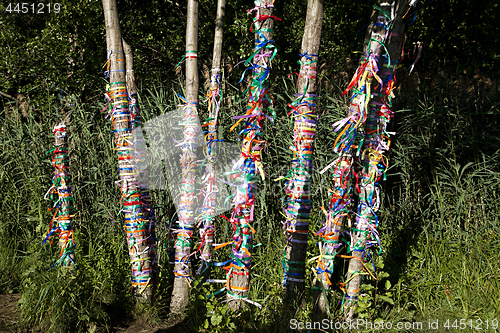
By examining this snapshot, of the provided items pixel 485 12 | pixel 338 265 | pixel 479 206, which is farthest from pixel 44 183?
pixel 485 12

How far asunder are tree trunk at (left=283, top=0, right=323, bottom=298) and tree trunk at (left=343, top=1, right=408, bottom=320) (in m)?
0.33

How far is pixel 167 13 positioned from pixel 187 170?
4.65 metres

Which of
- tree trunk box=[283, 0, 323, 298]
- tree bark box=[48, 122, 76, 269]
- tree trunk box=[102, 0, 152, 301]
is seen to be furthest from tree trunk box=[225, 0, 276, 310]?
tree bark box=[48, 122, 76, 269]

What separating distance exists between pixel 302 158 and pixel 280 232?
1.09 m

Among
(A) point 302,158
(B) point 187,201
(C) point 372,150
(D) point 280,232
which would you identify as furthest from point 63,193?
(C) point 372,150

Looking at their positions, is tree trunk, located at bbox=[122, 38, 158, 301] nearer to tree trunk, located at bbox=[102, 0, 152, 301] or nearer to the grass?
tree trunk, located at bbox=[102, 0, 152, 301]

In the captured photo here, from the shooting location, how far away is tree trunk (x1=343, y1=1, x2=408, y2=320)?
1948mm

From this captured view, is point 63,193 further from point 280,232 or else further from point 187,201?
point 280,232

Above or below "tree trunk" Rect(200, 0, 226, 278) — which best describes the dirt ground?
below

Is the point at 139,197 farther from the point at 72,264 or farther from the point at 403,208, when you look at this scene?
the point at 403,208

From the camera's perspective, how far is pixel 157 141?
12.3 ft

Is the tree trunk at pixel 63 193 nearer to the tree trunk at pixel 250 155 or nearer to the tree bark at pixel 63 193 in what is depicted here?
the tree bark at pixel 63 193

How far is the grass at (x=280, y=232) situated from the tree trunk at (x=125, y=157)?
11.3 inches

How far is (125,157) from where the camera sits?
251 centimetres
